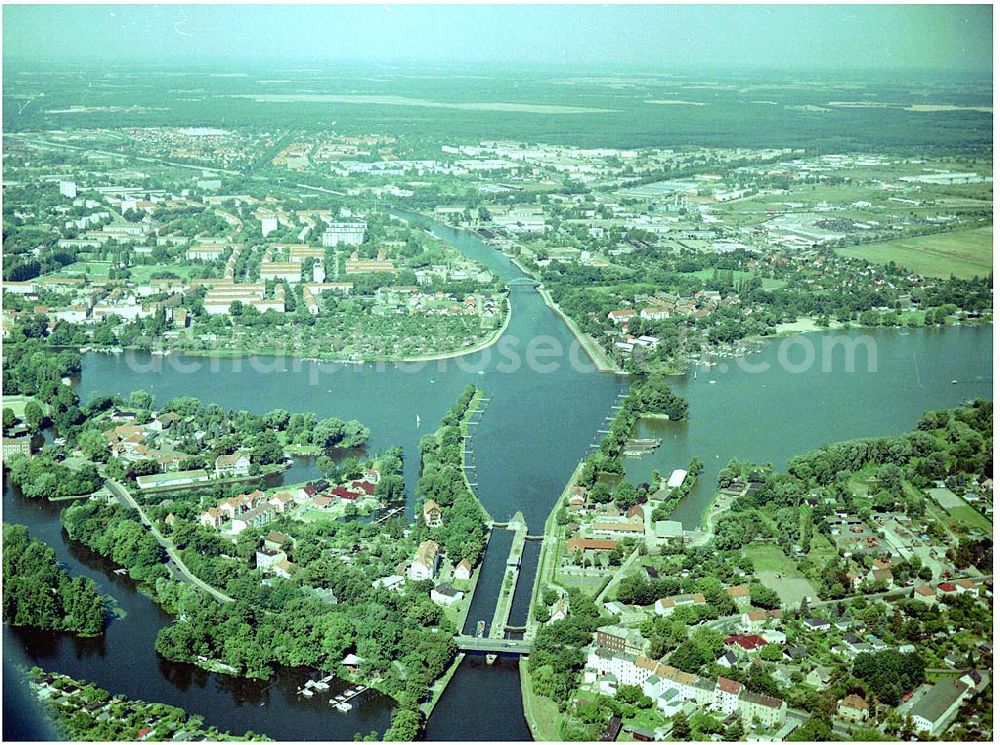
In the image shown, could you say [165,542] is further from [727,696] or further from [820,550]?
[820,550]

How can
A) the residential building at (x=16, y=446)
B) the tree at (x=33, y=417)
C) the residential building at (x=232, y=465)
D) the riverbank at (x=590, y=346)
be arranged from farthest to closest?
the riverbank at (x=590, y=346), the tree at (x=33, y=417), the residential building at (x=16, y=446), the residential building at (x=232, y=465)

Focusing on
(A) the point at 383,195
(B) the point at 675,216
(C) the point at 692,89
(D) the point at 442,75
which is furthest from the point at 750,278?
(D) the point at 442,75

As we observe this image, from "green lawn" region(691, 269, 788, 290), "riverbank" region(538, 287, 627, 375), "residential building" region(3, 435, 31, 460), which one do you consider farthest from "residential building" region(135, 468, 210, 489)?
"green lawn" region(691, 269, 788, 290)

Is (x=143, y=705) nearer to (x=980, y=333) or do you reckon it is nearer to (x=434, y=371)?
(x=434, y=371)

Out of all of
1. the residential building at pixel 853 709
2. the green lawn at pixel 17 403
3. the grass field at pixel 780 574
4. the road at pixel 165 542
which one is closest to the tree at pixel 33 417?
the green lawn at pixel 17 403

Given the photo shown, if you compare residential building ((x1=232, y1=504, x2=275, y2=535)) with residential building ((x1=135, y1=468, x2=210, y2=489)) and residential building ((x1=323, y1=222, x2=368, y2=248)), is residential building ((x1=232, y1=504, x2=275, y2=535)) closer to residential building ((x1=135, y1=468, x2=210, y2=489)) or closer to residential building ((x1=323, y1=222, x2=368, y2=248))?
residential building ((x1=135, y1=468, x2=210, y2=489))

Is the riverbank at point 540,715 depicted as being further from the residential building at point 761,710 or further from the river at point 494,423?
the residential building at point 761,710

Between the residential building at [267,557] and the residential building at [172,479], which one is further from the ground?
the residential building at [267,557]
